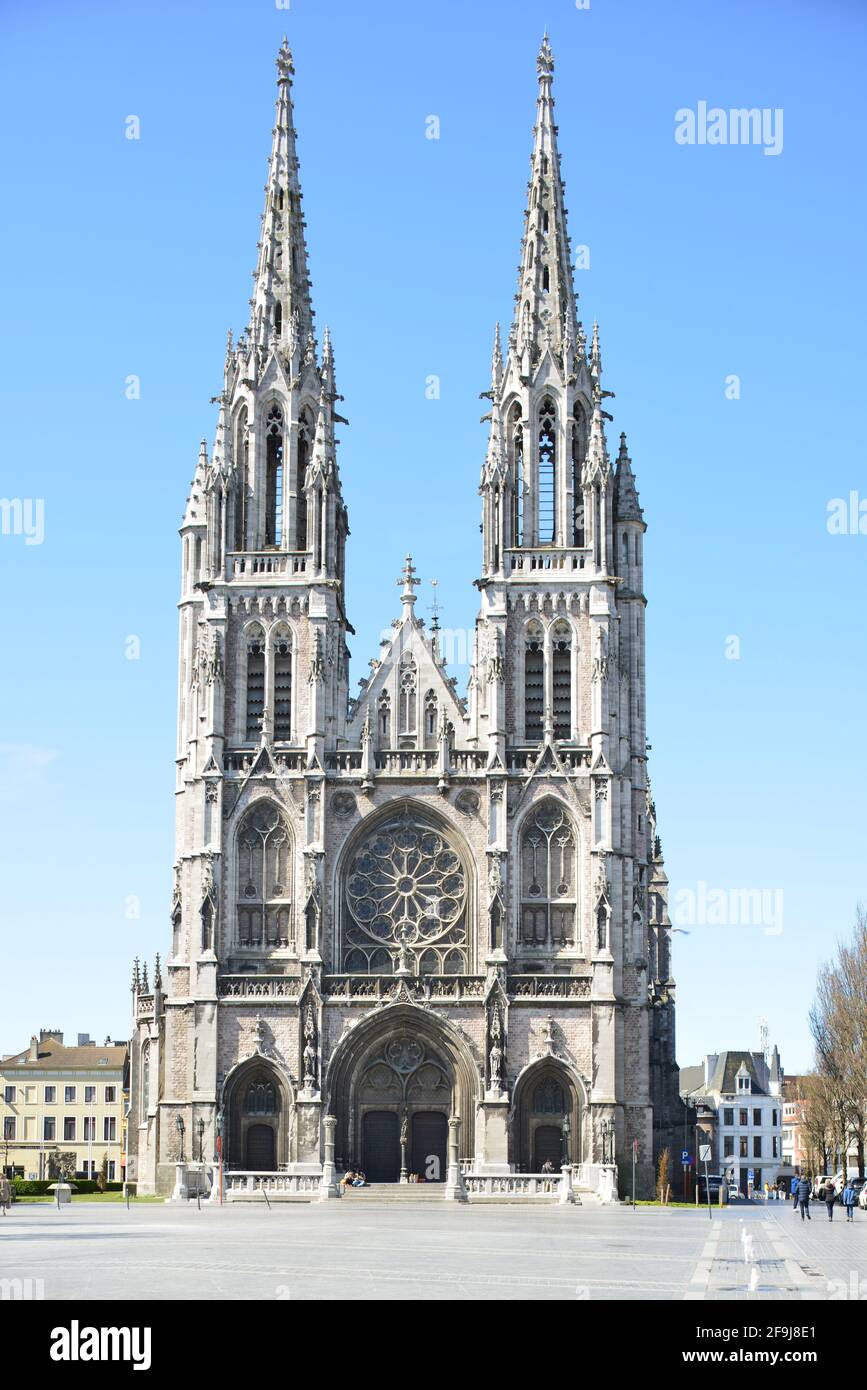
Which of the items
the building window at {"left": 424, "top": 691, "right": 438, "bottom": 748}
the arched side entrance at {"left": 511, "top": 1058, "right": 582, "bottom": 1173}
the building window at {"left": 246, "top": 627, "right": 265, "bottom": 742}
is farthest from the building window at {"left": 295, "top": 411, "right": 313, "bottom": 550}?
the arched side entrance at {"left": 511, "top": 1058, "right": 582, "bottom": 1173}

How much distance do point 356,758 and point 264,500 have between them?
10577 mm

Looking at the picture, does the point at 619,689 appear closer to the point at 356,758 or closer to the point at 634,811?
the point at 634,811

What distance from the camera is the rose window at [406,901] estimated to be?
71250 mm

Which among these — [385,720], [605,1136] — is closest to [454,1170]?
[605,1136]

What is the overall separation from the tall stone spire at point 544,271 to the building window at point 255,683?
1421cm

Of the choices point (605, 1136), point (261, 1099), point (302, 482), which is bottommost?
point (605, 1136)

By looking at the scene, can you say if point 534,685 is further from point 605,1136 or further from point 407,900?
point 605,1136

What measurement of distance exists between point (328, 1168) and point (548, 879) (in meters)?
12.6

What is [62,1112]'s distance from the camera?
407 feet

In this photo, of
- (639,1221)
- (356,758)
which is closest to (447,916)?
(356,758)

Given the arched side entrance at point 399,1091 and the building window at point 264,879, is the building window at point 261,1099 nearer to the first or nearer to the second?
the arched side entrance at point 399,1091

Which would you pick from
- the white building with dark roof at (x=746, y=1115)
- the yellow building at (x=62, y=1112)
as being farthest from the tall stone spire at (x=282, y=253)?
the white building with dark roof at (x=746, y=1115)

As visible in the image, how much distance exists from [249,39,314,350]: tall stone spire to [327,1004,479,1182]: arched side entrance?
85.6ft

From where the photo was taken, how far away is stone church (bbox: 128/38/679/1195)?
69.3 m
